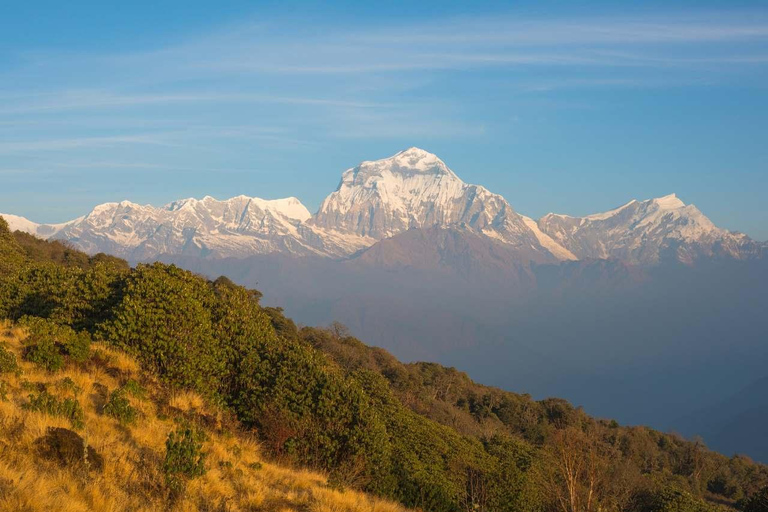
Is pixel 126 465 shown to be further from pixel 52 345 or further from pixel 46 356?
pixel 52 345

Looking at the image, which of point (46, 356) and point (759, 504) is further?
point (759, 504)

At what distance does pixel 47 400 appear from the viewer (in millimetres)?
14023

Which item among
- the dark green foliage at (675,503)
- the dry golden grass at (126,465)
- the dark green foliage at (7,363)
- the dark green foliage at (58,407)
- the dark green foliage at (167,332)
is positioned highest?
the dark green foliage at (167,332)

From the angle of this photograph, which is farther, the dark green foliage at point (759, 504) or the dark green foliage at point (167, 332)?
the dark green foliage at point (759, 504)

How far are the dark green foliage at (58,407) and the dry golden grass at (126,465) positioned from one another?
0.87 ft

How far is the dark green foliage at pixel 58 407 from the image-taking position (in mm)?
13625

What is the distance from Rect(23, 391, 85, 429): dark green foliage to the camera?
13625 millimetres

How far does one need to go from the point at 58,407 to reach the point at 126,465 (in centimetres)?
287

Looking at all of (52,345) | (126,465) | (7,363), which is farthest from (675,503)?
(7,363)

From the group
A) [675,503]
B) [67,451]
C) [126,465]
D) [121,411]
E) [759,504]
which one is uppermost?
[121,411]

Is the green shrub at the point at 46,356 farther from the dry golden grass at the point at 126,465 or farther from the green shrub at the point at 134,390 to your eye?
the green shrub at the point at 134,390

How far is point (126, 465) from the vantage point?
40.5ft

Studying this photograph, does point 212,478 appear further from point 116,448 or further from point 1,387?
point 1,387

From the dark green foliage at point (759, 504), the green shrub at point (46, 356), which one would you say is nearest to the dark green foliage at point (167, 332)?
the green shrub at point (46, 356)
